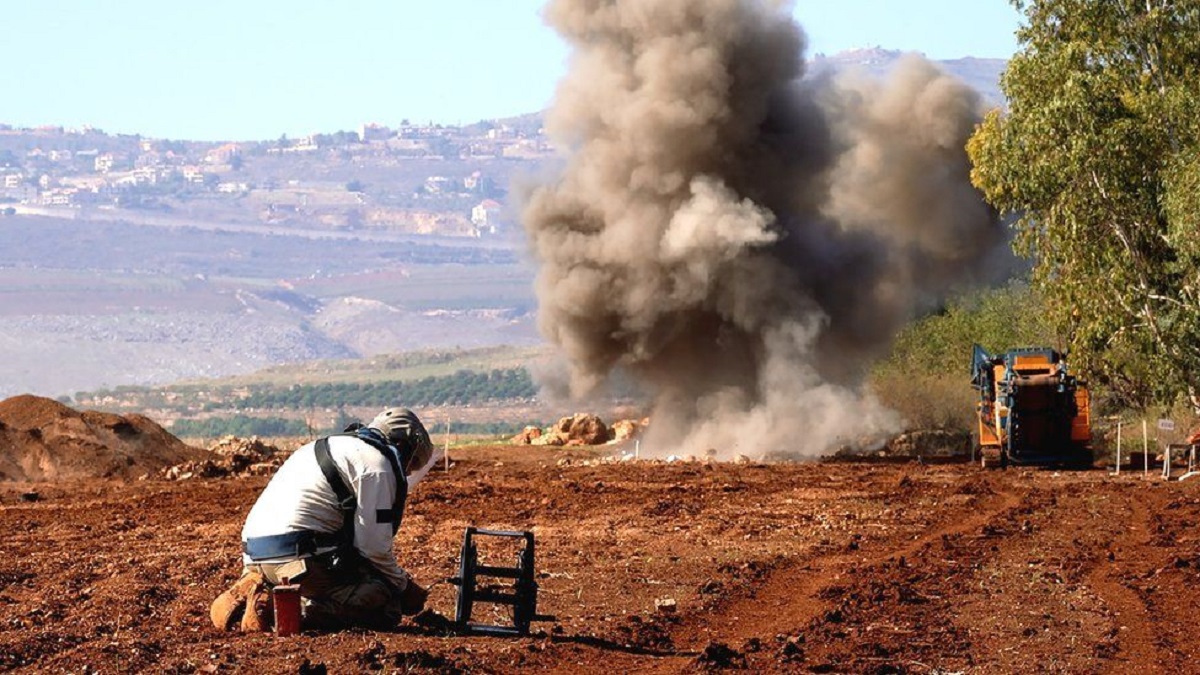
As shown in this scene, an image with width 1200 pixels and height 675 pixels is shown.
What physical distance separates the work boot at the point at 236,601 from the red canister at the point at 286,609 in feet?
1.14

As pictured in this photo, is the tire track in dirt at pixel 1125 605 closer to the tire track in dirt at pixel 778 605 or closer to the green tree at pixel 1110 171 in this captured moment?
the tire track in dirt at pixel 778 605

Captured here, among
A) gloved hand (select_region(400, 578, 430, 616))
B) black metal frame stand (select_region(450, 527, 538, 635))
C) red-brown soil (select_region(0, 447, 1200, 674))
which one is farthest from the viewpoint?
gloved hand (select_region(400, 578, 430, 616))

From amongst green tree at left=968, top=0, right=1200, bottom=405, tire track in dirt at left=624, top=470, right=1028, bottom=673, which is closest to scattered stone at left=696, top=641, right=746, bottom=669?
tire track in dirt at left=624, top=470, right=1028, bottom=673

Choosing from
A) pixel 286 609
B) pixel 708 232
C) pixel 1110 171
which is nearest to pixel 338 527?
pixel 286 609

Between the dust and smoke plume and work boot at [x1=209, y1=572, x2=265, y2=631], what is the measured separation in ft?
85.2

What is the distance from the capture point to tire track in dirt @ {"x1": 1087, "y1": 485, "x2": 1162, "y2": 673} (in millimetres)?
12984

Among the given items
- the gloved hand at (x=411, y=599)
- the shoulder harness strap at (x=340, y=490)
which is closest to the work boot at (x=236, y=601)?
the shoulder harness strap at (x=340, y=490)

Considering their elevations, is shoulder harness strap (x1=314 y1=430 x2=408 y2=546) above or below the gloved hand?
above

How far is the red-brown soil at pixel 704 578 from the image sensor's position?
12203 millimetres

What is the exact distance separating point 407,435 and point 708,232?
84.8 feet

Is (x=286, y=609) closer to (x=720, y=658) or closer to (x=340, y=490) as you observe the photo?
(x=340, y=490)

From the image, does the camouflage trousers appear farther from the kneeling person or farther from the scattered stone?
the scattered stone

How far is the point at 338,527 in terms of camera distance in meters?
12.5

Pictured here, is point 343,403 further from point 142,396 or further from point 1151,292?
point 1151,292
